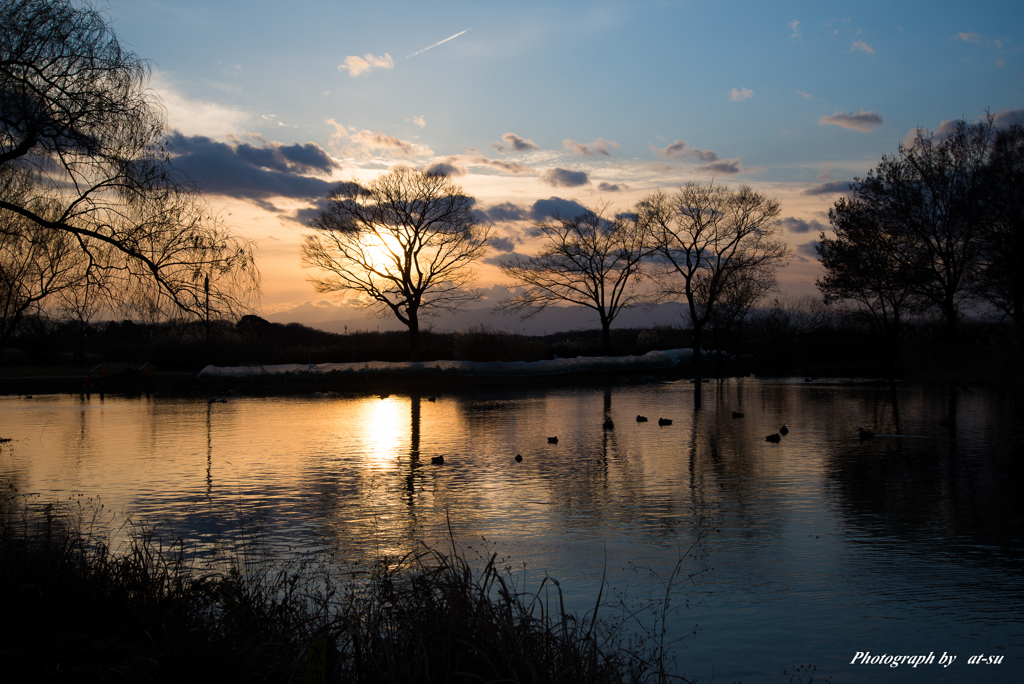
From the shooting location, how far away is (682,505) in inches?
302

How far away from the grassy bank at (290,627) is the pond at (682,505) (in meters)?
0.52

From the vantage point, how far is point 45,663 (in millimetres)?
3756

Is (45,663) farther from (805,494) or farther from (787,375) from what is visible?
(787,375)

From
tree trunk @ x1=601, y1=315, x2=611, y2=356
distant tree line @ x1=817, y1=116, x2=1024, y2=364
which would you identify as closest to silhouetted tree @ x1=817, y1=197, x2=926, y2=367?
distant tree line @ x1=817, y1=116, x2=1024, y2=364

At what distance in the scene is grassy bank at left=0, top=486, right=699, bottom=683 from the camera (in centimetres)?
327

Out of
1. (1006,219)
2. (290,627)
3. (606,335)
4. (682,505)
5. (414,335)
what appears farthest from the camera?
(606,335)

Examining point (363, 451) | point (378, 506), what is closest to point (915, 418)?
point (363, 451)

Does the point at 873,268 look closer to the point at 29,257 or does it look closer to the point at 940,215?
the point at 940,215

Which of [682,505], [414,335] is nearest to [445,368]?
[414,335]

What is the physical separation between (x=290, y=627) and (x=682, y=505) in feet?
15.6

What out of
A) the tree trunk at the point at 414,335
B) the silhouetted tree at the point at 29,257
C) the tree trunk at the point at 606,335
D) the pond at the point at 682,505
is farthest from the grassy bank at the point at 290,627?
the tree trunk at the point at 606,335

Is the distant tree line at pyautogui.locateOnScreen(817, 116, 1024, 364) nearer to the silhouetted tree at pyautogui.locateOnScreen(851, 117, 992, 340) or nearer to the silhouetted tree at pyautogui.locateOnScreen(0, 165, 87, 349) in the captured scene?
the silhouetted tree at pyautogui.locateOnScreen(851, 117, 992, 340)

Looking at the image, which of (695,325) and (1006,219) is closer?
(1006,219)

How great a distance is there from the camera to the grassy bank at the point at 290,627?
3.27 meters
